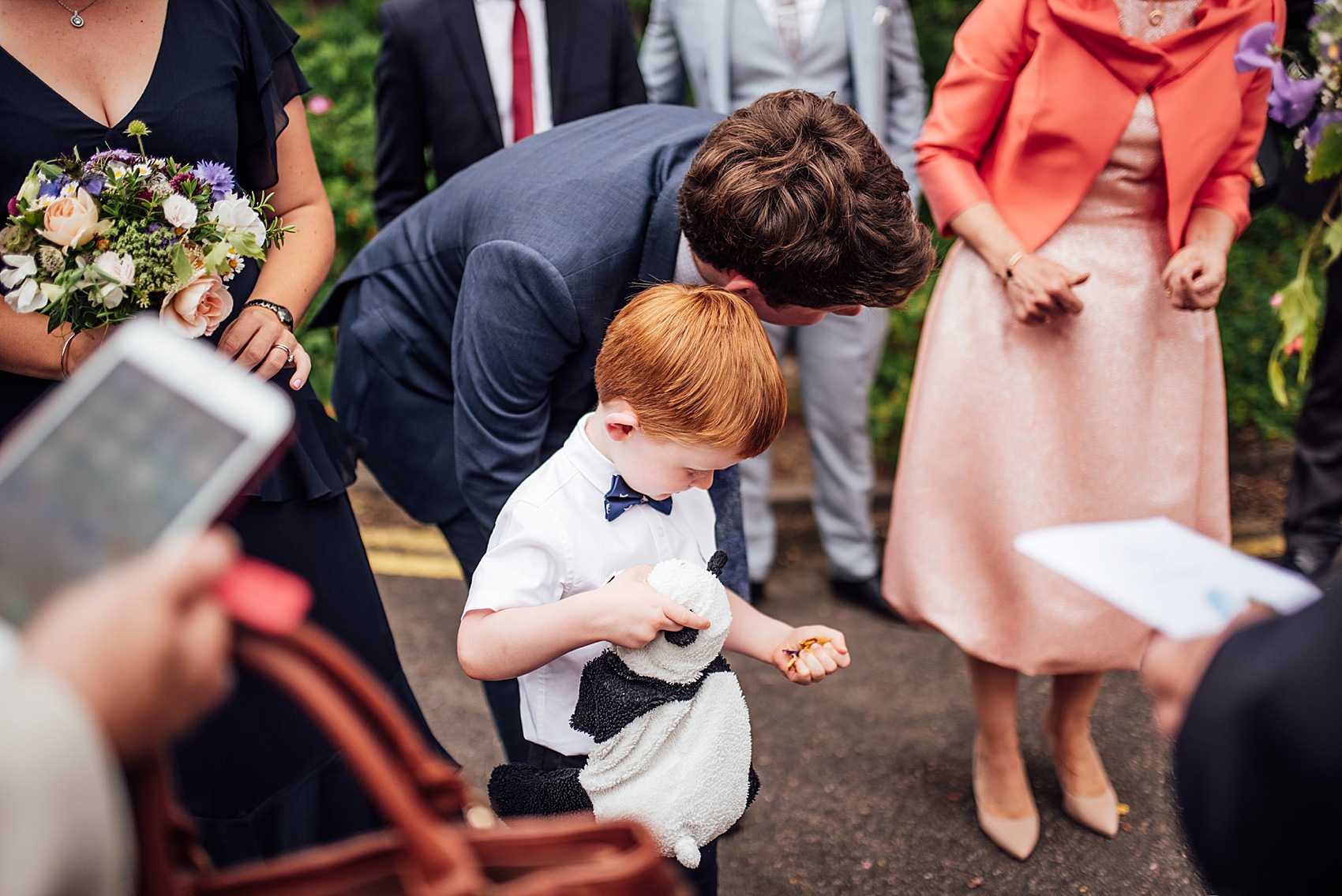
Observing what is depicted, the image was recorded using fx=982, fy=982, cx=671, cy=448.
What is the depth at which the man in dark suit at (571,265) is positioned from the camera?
1591mm

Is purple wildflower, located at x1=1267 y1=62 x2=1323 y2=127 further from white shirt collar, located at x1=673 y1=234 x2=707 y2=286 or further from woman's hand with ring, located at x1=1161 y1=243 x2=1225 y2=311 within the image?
white shirt collar, located at x1=673 y1=234 x2=707 y2=286


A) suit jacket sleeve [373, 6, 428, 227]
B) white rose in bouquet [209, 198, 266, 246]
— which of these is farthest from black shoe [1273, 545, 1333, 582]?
white rose in bouquet [209, 198, 266, 246]

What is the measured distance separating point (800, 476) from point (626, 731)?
3063 millimetres

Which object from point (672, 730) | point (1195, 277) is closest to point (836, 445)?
point (1195, 277)

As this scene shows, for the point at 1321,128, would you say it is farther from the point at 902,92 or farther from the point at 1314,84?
the point at 902,92

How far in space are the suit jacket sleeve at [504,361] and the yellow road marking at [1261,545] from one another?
9.73 feet

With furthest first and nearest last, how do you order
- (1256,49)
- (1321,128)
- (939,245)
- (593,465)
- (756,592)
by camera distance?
(939,245)
(756,592)
(1256,49)
(1321,128)
(593,465)

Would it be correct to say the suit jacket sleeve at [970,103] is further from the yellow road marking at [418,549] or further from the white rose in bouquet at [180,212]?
the yellow road marking at [418,549]

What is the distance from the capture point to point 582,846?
78 centimetres

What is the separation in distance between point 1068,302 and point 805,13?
1.63 meters

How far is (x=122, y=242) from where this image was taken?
1.35 m

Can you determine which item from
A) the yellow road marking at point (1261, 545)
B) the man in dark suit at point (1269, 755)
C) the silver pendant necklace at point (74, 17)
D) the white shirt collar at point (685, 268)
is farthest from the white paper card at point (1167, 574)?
the yellow road marking at point (1261, 545)

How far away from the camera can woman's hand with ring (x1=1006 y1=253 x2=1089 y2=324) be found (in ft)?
6.61

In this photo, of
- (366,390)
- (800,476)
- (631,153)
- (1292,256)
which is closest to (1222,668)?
(631,153)
